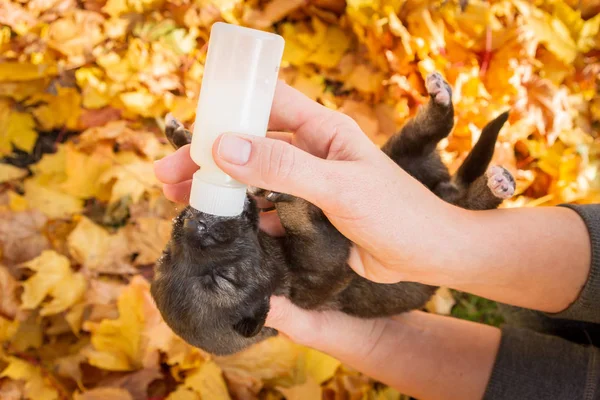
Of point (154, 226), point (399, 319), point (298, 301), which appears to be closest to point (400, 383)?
point (399, 319)

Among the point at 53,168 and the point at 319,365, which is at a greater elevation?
the point at 53,168

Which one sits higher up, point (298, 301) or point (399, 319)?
point (298, 301)

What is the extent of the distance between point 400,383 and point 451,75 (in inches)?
84.2

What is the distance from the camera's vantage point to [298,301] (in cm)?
261

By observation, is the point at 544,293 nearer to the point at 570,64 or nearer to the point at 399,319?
the point at 399,319

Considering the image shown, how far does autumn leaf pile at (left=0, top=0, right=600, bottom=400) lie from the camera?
3.07 m

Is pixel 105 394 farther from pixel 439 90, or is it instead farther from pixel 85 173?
pixel 439 90

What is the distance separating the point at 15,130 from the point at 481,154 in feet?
11.3

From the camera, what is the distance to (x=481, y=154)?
2.91 meters

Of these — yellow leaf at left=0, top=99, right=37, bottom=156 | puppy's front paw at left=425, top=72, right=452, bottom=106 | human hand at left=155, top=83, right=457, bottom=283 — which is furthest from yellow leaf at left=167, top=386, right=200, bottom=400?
yellow leaf at left=0, top=99, right=37, bottom=156

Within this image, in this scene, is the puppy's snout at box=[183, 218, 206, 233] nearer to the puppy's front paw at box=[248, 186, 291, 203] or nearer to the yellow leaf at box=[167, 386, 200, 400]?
the puppy's front paw at box=[248, 186, 291, 203]

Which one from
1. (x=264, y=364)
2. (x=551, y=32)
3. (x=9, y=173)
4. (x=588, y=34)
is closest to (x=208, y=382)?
(x=264, y=364)

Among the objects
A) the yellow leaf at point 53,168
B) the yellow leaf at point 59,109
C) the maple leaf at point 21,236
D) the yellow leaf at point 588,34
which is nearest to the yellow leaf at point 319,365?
the maple leaf at point 21,236

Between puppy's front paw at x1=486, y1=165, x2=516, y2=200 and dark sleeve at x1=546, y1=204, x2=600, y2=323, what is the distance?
13.3 inches
